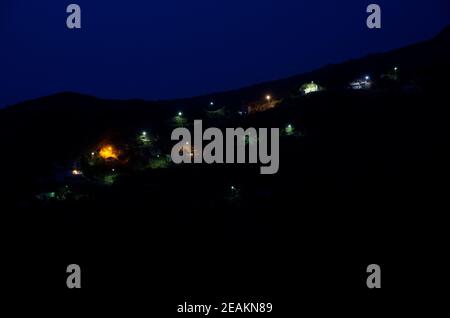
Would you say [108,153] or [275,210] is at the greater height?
[108,153]

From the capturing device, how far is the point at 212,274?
1720 cm

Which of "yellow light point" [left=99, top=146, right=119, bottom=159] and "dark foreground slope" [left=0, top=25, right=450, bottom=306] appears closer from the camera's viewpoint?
"dark foreground slope" [left=0, top=25, right=450, bottom=306]

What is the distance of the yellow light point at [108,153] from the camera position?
96.8 feet

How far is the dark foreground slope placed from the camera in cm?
1708

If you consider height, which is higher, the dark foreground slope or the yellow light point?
the yellow light point

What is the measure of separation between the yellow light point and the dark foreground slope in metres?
0.91

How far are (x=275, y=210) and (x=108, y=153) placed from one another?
1449 centimetres

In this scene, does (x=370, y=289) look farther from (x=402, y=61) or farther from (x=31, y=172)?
(x=402, y=61)

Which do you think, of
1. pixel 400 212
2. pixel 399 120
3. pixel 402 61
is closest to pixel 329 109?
pixel 399 120

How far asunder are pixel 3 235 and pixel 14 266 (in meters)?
2.62

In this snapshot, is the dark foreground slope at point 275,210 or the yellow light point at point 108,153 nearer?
the dark foreground slope at point 275,210

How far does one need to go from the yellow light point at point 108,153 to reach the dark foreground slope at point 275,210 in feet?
3.00

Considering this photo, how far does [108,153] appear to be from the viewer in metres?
30.0

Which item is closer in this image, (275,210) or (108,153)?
(275,210)
